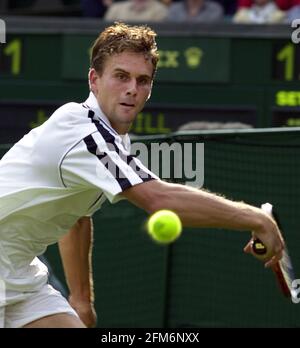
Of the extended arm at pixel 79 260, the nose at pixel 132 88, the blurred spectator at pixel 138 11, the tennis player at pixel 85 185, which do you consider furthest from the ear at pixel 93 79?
the blurred spectator at pixel 138 11

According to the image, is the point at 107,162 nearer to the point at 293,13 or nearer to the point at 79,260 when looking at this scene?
the point at 79,260

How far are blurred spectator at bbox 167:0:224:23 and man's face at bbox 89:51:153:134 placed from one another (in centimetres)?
643

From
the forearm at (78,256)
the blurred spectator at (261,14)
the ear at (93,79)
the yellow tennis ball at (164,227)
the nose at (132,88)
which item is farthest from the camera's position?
the blurred spectator at (261,14)

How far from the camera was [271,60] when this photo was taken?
1056 centimetres

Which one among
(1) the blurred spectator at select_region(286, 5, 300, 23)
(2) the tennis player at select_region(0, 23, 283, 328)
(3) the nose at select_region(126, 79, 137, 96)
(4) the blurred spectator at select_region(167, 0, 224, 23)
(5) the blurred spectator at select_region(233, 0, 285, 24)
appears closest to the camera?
(2) the tennis player at select_region(0, 23, 283, 328)

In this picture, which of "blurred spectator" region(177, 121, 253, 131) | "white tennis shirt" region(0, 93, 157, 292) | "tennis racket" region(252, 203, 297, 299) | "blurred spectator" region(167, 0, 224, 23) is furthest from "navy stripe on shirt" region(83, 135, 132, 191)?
"blurred spectator" region(167, 0, 224, 23)

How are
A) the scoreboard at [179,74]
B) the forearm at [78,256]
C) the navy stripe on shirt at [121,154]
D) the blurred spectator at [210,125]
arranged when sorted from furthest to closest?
Answer: the scoreboard at [179,74] → the blurred spectator at [210,125] → the forearm at [78,256] → the navy stripe on shirt at [121,154]

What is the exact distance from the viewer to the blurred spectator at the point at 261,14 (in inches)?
448

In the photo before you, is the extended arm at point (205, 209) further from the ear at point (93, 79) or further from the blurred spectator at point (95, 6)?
the blurred spectator at point (95, 6)

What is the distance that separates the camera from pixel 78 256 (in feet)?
21.3

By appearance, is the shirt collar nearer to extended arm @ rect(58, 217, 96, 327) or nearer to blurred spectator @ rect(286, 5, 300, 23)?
extended arm @ rect(58, 217, 96, 327)

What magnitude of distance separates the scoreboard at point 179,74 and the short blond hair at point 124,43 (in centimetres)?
506

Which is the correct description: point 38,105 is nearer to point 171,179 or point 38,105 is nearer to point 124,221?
point 124,221

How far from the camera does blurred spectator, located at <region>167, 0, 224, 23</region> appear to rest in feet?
38.9
